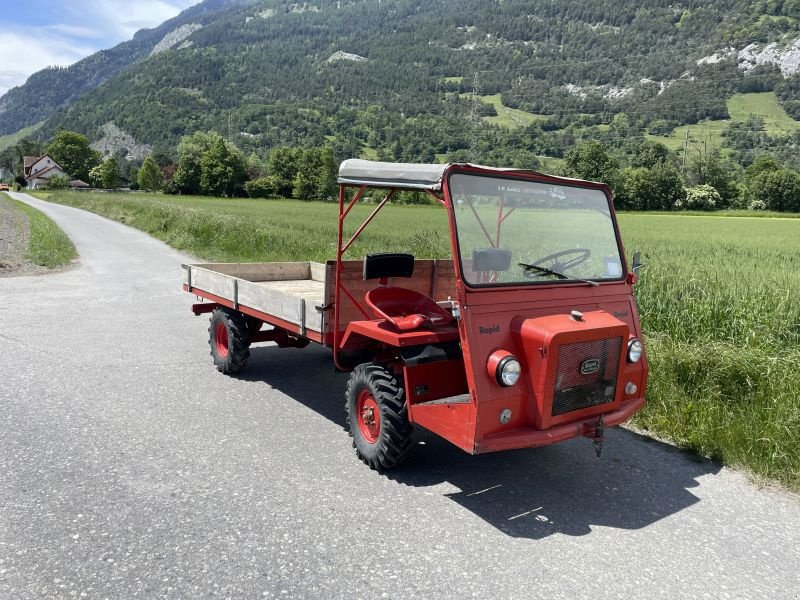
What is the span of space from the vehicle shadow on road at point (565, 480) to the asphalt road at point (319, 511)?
2cm

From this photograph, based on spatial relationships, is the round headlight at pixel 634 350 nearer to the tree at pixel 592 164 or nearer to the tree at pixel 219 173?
the tree at pixel 592 164

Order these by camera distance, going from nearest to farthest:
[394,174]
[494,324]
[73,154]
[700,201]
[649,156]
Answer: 1. [494,324]
2. [394,174]
3. [700,201]
4. [649,156]
5. [73,154]

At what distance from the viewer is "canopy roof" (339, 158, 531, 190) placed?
3.97 meters

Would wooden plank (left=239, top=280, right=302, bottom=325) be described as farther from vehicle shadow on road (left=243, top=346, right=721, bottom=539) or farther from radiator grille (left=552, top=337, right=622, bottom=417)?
radiator grille (left=552, top=337, right=622, bottom=417)

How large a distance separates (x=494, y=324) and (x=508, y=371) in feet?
1.15

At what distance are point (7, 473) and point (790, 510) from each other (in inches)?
206

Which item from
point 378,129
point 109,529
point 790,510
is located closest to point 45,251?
point 109,529

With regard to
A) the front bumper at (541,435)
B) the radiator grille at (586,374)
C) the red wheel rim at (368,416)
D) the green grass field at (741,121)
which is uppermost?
the green grass field at (741,121)

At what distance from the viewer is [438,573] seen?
3.08 meters

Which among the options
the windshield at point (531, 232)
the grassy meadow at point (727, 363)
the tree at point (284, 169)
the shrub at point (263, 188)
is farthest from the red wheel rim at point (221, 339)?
the shrub at point (263, 188)

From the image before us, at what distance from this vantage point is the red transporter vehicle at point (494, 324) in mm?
3771

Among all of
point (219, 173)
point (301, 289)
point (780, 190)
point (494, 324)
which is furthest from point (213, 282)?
point (219, 173)

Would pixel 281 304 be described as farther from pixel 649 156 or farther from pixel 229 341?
pixel 649 156

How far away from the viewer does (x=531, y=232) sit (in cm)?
445
